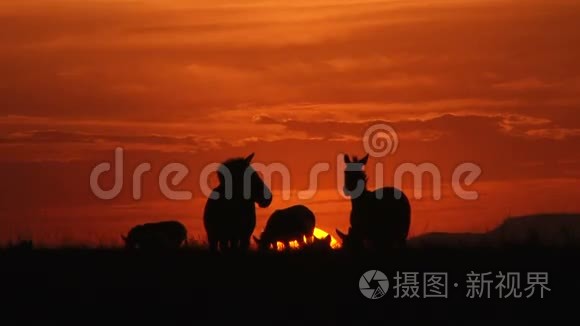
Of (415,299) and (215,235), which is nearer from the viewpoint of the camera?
(415,299)

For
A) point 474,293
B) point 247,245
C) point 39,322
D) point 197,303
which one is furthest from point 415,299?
point 247,245

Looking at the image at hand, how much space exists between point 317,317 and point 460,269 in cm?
259

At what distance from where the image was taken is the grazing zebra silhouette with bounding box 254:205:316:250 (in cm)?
3381

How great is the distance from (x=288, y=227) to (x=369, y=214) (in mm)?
6783

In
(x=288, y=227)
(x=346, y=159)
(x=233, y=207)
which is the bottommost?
(x=288, y=227)

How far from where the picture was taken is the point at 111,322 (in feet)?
61.9

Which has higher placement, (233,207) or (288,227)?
(233,207)

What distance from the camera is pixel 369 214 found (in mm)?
27469

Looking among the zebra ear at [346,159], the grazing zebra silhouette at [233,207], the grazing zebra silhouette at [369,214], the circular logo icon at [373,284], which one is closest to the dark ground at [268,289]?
the circular logo icon at [373,284]

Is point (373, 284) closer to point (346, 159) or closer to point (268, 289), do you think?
point (268, 289)

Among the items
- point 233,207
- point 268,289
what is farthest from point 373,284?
point 233,207

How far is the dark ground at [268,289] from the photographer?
1880 centimetres

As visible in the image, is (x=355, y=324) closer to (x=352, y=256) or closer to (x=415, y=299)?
(x=415, y=299)

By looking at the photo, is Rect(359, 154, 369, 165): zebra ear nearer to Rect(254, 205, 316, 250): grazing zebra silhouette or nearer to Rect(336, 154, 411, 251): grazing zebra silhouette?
Rect(336, 154, 411, 251): grazing zebra silhouette
